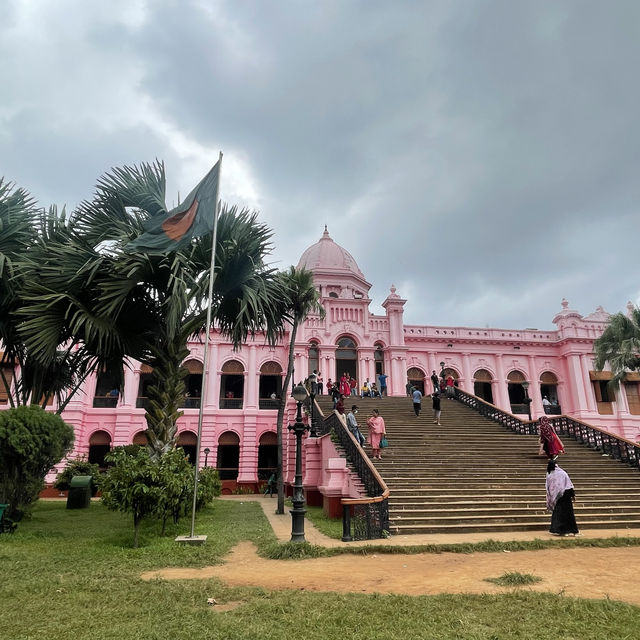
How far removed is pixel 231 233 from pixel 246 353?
16.4m

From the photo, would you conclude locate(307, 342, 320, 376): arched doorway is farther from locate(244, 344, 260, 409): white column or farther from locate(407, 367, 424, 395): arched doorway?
locate(407, 367, 424, 395): arched doorway

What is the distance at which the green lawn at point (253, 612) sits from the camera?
12.5 ft

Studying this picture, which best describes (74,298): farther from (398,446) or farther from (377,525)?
(398,446)

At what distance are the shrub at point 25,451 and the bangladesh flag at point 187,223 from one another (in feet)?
13.2

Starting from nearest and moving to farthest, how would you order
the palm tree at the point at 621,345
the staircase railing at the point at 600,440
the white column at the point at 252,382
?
the staircase railing at the point at 600,440 → the palm tree at the point at 621,345 → the white column at the point at 252,382

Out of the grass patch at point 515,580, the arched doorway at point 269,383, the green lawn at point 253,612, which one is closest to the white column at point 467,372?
the arched doorway at point 269,383

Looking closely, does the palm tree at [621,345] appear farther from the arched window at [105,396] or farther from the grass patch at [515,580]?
the arched window at [105,396]

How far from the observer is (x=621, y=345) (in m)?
→ 20.3

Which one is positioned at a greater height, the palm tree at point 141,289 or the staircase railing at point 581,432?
the palm tree at point 141,289

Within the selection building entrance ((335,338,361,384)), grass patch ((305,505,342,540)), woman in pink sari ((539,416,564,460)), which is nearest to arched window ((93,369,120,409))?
building entrance ((335,338,361,384))

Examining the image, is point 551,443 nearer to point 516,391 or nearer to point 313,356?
point 313,356

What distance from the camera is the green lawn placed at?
3.81m

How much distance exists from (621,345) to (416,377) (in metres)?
11.0

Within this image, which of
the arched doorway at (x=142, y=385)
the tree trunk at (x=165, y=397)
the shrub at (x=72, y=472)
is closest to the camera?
the tree trunk at (x=165, y=397)
